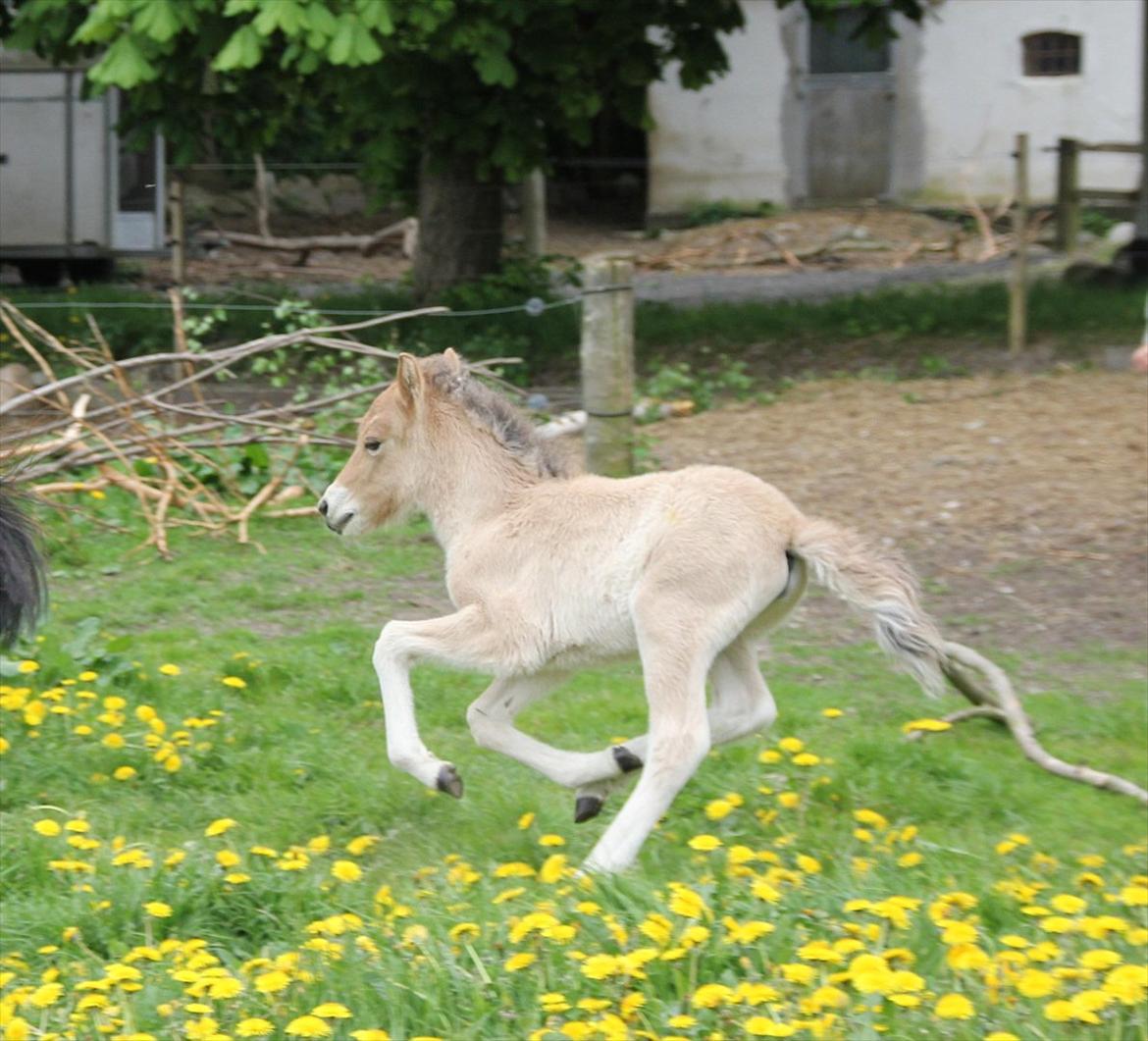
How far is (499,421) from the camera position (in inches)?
230

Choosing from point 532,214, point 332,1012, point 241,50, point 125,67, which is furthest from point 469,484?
point 532,214

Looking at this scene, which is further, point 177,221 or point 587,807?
point 177,221

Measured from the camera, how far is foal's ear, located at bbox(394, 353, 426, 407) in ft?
18.5

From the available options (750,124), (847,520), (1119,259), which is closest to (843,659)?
(847,520)

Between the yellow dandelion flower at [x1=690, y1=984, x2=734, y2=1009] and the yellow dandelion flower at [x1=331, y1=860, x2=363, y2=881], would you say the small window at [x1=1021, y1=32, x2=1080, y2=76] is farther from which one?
the yellow dandelion flower at [x1=690, y1=984, x2=734, y2=1009]

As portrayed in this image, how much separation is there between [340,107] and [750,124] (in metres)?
12.9

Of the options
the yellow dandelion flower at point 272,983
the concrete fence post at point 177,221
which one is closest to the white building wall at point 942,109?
the concrete fence post at point 177,221

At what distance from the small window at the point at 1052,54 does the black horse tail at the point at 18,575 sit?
21480 millimetres

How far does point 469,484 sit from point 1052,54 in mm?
21270

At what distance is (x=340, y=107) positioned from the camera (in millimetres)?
13750

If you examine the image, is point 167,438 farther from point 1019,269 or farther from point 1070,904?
point 1019,269

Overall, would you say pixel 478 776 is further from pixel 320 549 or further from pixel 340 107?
pixel 340 107

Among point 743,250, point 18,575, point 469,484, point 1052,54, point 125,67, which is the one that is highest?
point 1052,54

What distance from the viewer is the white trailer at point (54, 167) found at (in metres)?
19.5
